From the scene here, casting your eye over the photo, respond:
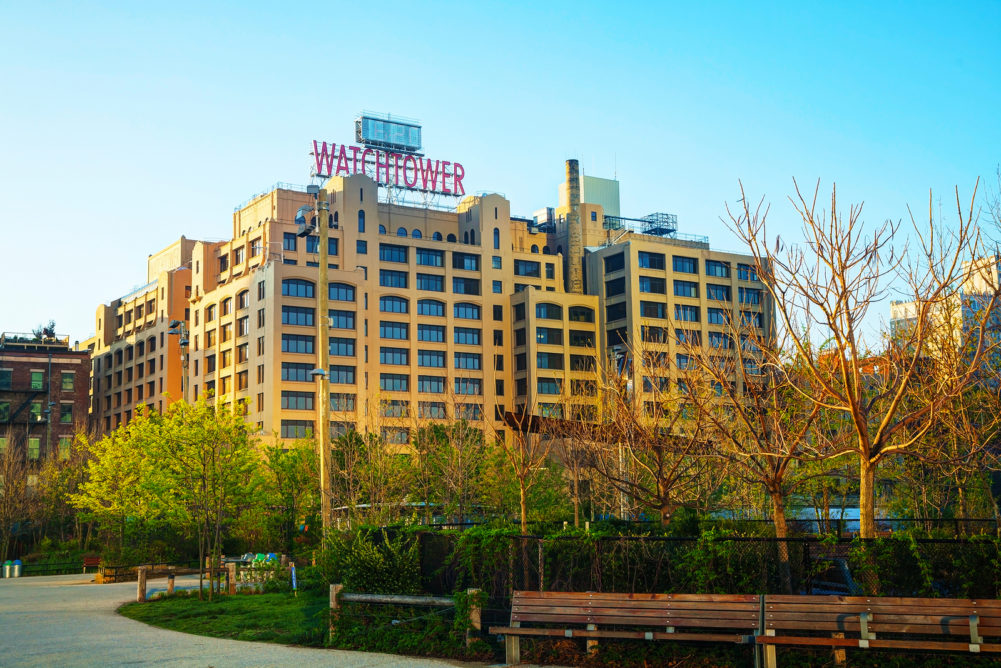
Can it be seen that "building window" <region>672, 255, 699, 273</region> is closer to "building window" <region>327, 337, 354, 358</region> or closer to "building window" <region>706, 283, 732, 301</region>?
"building window" <region>706, 283, 732, 301</region>

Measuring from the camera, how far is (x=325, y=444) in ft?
69.8

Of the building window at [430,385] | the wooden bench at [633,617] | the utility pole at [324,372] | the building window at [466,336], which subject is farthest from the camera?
the building window at [466,336]

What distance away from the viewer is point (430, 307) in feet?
332

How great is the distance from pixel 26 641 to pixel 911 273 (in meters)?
16.4

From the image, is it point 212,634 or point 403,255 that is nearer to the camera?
point 212,634

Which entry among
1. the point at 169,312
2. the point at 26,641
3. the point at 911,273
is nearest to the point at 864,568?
the point at 911,273

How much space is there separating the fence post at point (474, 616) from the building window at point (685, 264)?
3647 inches

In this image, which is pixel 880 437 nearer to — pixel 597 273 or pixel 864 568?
pixel 864 568

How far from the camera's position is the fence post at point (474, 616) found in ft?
49.1

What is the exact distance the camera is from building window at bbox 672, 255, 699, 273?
106 meters

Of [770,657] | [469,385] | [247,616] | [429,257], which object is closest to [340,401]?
[469,385]

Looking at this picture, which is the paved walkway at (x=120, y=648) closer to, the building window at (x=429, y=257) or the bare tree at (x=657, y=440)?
the bare tree at (x=657, y=440)

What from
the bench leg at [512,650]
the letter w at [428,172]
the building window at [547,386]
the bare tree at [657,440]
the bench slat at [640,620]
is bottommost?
the bench leg at [512,650]

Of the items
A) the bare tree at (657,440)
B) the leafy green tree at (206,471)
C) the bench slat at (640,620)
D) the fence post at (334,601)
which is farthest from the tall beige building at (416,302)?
the bench slat at (640,620)
